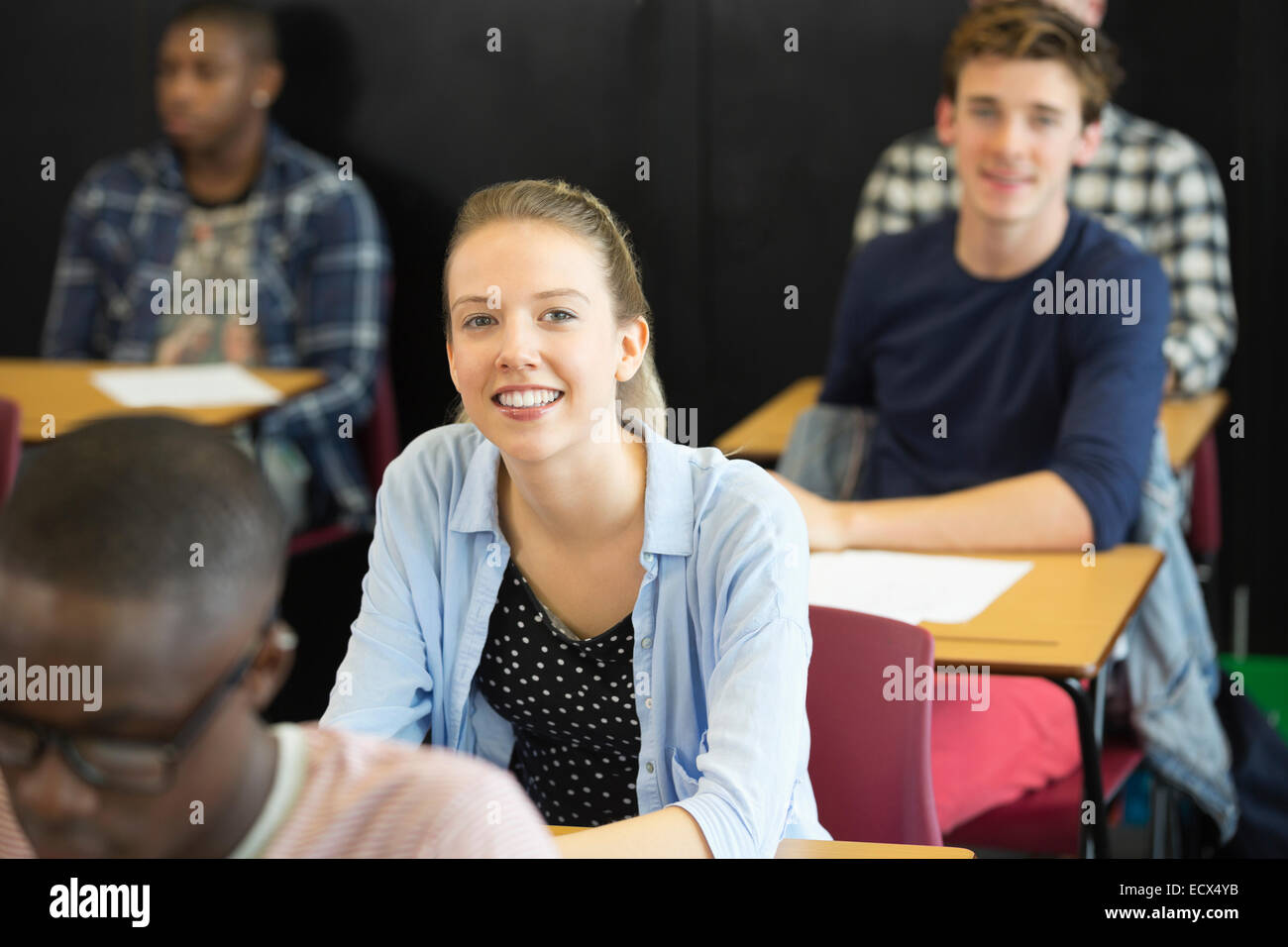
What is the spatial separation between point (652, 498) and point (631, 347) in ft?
0.60

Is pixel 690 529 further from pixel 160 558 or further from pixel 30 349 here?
pixel 30 349

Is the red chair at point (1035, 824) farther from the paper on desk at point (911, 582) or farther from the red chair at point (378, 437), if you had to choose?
the red chair at point (378, 437)

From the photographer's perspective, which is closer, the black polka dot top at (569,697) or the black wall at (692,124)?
the black polka dot top at (569,697)

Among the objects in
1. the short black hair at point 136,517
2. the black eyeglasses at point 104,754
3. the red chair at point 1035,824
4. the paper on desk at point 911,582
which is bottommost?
the red chair at point 1035,824

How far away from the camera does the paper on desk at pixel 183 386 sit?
3275 mm

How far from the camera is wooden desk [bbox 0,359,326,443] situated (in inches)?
124

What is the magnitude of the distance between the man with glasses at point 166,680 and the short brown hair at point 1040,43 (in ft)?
6.31

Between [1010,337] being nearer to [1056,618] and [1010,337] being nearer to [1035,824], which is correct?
[1056,618]

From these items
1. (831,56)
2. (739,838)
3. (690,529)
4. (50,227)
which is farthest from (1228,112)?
(50,227)

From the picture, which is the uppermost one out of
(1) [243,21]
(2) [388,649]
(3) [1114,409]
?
(1) [243,21]

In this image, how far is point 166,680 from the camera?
2.51 ft

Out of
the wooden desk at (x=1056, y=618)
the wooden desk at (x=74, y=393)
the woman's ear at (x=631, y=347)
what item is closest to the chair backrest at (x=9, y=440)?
the wooden desk at (x=74, y=393)

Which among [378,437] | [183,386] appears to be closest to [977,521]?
[183,386]

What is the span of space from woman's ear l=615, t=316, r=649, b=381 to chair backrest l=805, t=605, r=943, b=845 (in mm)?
319
